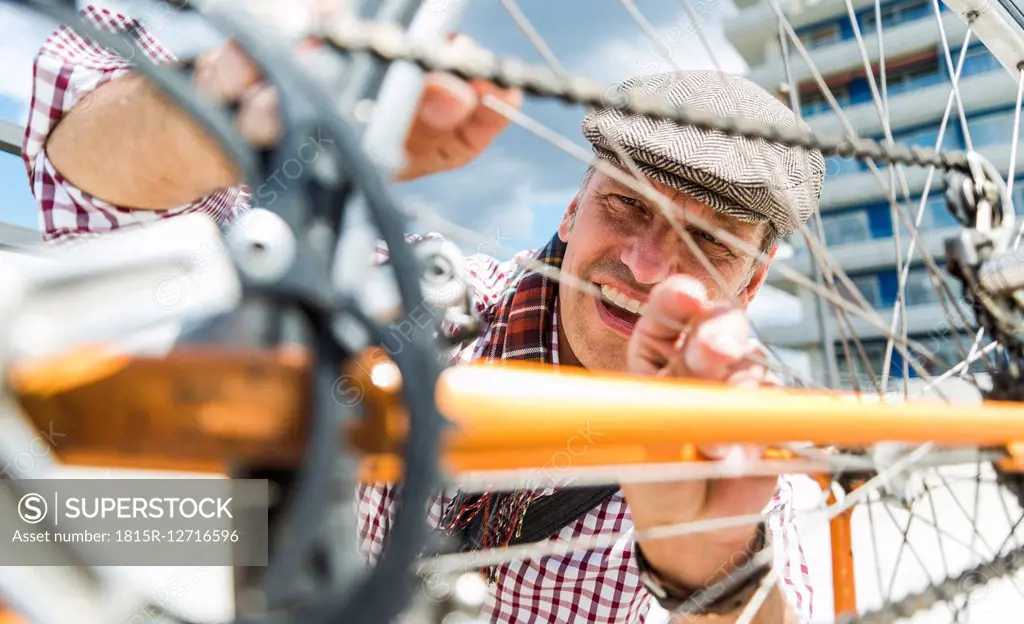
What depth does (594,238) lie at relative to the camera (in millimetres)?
856

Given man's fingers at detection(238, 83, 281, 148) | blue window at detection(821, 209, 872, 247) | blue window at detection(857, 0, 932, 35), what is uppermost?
blue window at detection(857, 0, 932, 35)

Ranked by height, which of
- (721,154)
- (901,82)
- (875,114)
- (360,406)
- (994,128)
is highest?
(901,82)

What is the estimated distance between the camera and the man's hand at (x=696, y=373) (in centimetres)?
44

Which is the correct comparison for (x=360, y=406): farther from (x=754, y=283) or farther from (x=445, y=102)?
(x=754, y=283)

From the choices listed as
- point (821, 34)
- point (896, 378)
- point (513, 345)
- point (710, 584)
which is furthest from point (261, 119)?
point (821, 34)

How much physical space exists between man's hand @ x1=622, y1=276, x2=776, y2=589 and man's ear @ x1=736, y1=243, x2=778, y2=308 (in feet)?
1.26

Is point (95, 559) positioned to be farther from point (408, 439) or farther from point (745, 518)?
point (745, 518)

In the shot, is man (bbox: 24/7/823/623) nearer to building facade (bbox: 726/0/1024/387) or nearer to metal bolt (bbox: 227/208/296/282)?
metal bolt (bbox: 227/208/296/282)

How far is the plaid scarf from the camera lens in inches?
31.3

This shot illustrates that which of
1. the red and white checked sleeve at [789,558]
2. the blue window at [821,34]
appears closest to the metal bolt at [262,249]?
the red and white checked sleeve at [789,558]

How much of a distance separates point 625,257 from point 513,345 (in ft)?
0.72

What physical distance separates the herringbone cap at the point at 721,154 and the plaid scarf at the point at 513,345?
0.73ft

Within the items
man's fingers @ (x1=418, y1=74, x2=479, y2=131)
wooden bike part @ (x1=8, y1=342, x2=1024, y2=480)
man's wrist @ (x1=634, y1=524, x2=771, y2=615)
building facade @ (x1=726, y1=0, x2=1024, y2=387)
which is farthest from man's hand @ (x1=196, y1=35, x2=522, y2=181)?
building facade @ (x1=726, y1=0, x2=1024, y2=387)

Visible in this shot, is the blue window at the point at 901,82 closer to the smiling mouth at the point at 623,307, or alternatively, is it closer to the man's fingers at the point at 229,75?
the smiling mouth at the point at 623,307
